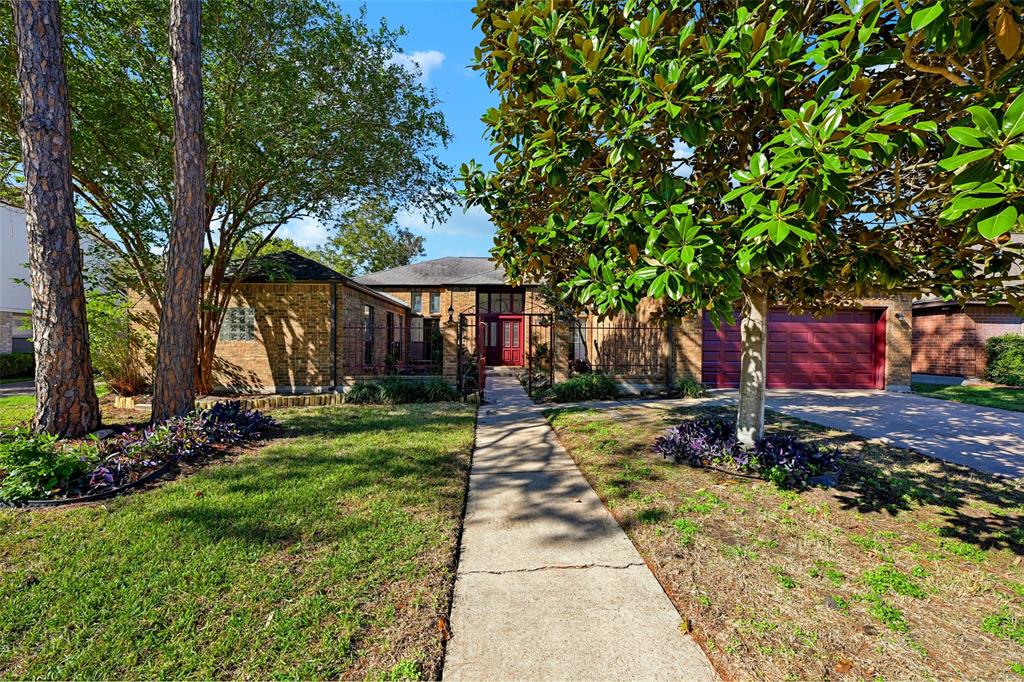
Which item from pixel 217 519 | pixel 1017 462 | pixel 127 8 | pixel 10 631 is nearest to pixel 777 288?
pixel 1017 462

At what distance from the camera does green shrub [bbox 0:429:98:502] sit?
3.92m

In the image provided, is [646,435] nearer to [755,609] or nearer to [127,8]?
[755,609]

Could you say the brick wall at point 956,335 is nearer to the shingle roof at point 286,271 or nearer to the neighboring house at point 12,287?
the shingle roof at point 286,271

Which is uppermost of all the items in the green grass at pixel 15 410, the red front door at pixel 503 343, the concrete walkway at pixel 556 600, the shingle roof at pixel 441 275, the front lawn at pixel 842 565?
the shingle roof at pixel 441 275

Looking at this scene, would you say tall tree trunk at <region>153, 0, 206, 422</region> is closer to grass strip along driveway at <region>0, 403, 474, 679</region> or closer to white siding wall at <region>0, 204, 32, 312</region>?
grass strip along driveway at <region>0, 403, 474, 679</region>

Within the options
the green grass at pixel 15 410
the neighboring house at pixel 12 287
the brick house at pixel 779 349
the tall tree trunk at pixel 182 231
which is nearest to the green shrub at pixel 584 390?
the brick house at pixel 779 349

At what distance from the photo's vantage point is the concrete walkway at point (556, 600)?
82.0 inches

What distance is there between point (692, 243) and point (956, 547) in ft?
11.0

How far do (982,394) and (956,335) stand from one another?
17.8 feet

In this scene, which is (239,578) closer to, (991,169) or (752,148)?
(991,169)

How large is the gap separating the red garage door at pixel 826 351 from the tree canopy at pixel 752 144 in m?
9.10

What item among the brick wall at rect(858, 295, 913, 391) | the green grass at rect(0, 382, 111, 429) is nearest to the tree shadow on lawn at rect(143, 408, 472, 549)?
the green grass at rect(0, 382, 111, 429)

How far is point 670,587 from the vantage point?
272 cm

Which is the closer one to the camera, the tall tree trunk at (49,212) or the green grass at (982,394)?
the tall tree trunk at (49,212)
